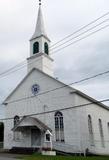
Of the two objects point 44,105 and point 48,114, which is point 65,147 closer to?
point 48,114

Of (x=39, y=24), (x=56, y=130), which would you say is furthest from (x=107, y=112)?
(x=39, y=24)

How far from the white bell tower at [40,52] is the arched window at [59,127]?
681 cm

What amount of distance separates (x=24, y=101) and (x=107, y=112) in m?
12.3

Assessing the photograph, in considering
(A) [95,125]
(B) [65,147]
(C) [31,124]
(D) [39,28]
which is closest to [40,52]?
(D) [39,28]

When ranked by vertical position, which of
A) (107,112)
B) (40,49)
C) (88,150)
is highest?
(40,49)

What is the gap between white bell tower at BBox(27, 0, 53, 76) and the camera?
1203 inches

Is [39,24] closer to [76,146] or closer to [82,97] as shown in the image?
[82,97]

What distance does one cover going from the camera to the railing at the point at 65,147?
2346 centimetres

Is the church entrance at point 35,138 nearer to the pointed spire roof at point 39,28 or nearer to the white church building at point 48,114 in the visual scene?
the white church building at point 48,114

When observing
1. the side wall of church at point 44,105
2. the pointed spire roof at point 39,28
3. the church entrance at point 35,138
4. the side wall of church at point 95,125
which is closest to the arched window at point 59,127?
the side wall of church at point 44,105

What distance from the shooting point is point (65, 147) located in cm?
2405

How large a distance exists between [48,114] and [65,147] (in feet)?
13.8

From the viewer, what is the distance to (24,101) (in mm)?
29625

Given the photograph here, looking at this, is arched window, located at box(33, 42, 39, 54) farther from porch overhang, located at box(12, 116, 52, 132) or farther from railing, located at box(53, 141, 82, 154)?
railing, located at box(53, 141, 82, 154)
